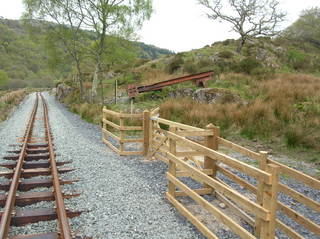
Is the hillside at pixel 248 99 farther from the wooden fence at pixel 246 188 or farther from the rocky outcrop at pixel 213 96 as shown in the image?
the wooden fence at pixel 246 188

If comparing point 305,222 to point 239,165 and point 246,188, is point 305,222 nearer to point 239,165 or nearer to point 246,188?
point 246,188

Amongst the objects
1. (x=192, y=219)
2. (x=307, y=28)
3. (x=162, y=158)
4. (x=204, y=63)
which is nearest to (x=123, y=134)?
(x=162, y=158)

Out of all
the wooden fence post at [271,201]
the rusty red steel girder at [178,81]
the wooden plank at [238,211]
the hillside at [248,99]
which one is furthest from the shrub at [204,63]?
the wooden fence post at [271,201]

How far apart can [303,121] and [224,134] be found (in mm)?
2651

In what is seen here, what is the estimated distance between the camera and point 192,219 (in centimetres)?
412

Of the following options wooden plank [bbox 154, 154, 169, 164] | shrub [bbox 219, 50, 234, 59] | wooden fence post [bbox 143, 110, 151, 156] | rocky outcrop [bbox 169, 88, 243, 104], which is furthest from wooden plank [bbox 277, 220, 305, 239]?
shrub [bbox 219, 50, 234, 59]

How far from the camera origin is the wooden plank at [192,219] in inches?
146

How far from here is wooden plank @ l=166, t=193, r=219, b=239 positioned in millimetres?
3702

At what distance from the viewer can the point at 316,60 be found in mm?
27016

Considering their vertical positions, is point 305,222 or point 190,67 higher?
point 190,67

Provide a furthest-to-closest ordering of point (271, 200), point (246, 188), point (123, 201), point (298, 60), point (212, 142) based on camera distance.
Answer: point (298, 60) → point (212, 142) → point (123, 201) → point (246, 188) → point (271, 200)

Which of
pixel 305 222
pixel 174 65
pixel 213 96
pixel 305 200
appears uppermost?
pixel 174 65

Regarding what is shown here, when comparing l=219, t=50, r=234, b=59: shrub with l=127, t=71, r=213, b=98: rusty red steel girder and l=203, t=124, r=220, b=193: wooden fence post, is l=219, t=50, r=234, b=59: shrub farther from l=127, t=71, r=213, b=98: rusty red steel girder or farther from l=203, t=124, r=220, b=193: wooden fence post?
l=203, t=124, r=220, b=193: wooden fence post

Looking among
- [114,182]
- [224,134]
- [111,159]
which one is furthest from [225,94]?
[114,182]
